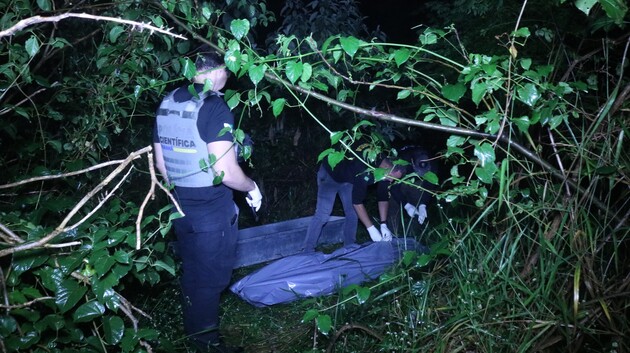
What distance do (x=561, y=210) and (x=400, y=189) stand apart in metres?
3.39

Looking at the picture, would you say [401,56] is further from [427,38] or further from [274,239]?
[274,239]

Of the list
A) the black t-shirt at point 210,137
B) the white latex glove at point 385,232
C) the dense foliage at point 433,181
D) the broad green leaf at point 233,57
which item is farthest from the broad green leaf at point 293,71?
the white latex glove at point 385,232

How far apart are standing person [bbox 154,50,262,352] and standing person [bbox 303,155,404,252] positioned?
6.05 ft

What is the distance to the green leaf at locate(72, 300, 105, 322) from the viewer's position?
2133 millimetres

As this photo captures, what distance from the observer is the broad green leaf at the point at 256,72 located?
2327mm

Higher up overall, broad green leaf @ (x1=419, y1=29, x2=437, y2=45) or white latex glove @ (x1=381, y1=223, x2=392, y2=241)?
broad green leaf @ (x1=419, y1=29, x2=437, y2=45)

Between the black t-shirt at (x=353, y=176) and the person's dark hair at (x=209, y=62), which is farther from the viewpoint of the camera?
the black t-shirt at (x=353, y=176)

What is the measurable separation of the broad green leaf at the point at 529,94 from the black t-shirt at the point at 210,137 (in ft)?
5.32

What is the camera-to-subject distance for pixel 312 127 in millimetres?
7910

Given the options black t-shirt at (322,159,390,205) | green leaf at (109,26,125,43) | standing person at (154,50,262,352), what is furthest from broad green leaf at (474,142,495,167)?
black t-shirt at (322,159,390,205)

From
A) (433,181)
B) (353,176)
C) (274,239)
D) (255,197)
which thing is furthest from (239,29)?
(274,239)

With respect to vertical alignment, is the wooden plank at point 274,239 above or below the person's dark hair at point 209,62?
below

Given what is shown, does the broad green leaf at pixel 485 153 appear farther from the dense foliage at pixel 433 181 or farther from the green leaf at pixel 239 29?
the green leaf at pixel 239 29

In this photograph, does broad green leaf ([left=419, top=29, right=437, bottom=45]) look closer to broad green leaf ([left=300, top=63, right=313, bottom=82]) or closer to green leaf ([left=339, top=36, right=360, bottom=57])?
green leaf ([left=339, top=36, right=360, bottom=57])
